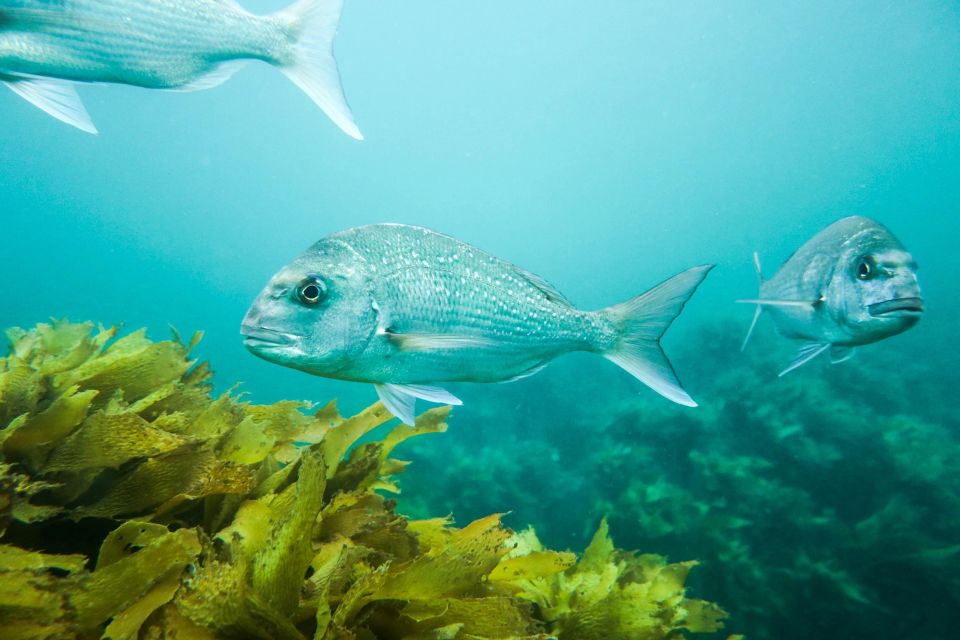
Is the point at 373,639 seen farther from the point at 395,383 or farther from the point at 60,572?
the point at 60,572

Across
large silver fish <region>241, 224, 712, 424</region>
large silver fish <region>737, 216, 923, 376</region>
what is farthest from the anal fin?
large silver fish <region>737, 216, 923, 376</region>

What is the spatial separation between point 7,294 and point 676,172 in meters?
147

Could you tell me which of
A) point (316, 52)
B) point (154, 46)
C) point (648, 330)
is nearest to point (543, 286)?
point (648, 330)

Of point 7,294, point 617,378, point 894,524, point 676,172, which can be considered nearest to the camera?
point 894,524

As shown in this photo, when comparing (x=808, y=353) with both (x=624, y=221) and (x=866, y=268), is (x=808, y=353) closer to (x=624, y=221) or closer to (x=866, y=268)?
(x=866, y=268)

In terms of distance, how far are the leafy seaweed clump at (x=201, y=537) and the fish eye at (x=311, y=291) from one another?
502 mm

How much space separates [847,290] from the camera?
8.45ft

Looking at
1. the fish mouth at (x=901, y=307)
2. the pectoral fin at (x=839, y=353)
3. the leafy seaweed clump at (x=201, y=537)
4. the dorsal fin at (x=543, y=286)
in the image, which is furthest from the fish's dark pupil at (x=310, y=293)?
the pectoral fin at (x=839, y=353)

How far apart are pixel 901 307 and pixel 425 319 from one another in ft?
8.21

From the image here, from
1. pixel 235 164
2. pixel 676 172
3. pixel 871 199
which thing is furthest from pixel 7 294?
pixel 871 199

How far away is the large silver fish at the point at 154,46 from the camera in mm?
1349

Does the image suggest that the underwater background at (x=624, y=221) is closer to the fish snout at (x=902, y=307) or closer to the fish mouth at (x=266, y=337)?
the fish mouth at (x=266, y=337)

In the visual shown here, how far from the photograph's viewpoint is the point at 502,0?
75375 millimetres

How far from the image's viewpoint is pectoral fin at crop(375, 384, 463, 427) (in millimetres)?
1649
